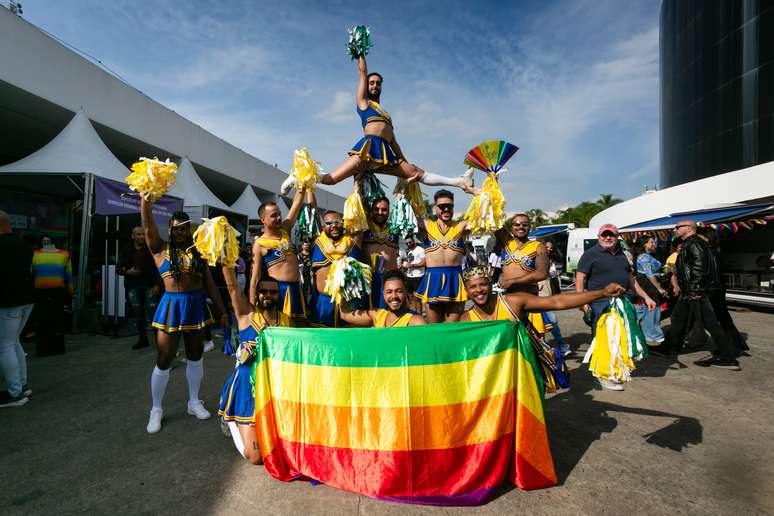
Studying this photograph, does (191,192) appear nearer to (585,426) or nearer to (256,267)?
(256,267)

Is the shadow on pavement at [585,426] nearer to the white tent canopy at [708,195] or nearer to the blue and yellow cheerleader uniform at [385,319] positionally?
the blue and yellow cheerleader uniform at [385,319]

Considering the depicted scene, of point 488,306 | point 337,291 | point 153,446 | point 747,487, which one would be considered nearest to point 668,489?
point 747,487

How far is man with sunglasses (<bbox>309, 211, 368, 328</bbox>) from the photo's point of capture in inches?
150

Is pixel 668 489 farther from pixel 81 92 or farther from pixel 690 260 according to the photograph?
pixel 81 92

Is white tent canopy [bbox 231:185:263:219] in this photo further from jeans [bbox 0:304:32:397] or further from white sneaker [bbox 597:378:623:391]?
white sneaker [bbox 597:378:623:391]

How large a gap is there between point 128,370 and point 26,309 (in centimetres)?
131

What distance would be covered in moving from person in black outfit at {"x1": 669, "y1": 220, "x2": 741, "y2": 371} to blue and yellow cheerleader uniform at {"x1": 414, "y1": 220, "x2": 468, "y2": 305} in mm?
3518

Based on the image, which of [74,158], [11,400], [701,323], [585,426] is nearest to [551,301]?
[585,426]

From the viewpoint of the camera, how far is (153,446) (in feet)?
9.80

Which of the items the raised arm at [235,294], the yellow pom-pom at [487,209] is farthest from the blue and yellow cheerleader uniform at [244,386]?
the yellow pom-pom at [487,209]

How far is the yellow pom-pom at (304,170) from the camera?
3.54 meters

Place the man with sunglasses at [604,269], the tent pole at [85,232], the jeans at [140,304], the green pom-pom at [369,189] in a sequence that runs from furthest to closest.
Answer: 1. the tent pole at [85,232]
2. the jeans at [140,304]
3. the man with sunglasses at [604,269]
4. the green pom-pom at [369,189]

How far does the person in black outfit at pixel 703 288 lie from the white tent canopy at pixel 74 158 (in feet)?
32.1

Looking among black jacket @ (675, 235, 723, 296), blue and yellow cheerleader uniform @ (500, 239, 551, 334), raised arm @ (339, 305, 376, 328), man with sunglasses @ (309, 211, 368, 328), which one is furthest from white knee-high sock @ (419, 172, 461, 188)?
black jacket @ (675, 235, 723, 296)
